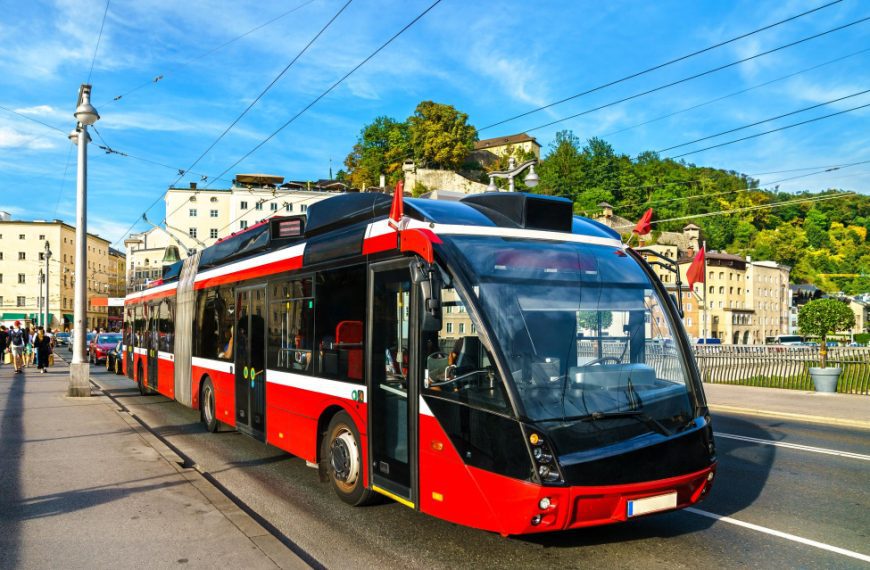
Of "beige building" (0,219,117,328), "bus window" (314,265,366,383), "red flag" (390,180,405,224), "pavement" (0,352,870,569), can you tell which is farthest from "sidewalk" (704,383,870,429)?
"beige building" (0,219,117,328)

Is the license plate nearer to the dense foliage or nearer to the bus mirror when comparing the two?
the bus mirror

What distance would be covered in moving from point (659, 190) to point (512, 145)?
36787 millimetres

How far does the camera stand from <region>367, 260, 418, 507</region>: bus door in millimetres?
5852

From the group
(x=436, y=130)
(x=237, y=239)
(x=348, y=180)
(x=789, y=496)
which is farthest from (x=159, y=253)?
(x=789, y=496)

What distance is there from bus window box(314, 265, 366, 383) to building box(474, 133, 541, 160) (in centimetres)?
13861

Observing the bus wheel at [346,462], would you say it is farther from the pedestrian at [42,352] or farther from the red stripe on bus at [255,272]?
the pedestrian at [42,352]

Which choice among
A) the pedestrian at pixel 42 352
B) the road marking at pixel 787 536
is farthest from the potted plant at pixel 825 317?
the pedestrian at pixel 42 352

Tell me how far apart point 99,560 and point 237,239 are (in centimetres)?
674

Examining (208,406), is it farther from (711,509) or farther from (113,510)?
(711,509)

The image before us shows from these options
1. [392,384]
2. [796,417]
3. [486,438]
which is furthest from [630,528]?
[796,417]

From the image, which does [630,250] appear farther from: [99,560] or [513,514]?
[99,560]

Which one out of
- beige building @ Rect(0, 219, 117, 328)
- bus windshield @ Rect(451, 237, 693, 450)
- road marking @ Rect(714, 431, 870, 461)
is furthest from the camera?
beige building @ Rect(0, 219, 117, 328)

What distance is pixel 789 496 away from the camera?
25.0ft

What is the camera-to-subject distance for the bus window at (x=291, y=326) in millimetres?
7875
